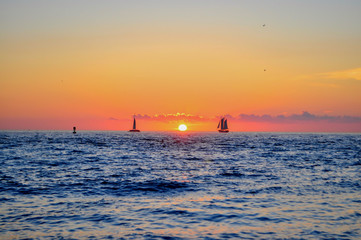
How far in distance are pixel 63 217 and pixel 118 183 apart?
11.2 m

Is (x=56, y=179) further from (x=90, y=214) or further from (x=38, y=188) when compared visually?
(x=90, y=214)

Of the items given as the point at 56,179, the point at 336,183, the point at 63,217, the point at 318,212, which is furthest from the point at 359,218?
the point at 56,179

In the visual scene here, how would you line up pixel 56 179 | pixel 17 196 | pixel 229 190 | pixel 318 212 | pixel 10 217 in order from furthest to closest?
1. pixel 56 179
2. pixel 229 190
3. pixel 17 196
4. pixel 318 212
5. pixel 10 217

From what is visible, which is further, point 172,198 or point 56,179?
point 56,179

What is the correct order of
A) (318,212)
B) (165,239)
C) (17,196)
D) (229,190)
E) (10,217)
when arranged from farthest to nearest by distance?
(229,190)
(17,196)
(318,212)
(10,217)
(165,239)

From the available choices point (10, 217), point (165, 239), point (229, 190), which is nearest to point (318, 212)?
Answer: point (229, 190)

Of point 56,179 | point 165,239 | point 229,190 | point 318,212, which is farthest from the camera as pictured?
point 56,179

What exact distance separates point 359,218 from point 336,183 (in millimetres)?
12328

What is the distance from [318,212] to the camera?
57.6 feet

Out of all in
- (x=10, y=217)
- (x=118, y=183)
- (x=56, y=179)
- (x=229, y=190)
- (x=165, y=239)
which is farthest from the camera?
(x=56, y=179)

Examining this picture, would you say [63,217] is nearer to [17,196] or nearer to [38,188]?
[17,196]

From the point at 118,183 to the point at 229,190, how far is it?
9425 millimetres

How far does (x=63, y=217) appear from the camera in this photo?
638 inches

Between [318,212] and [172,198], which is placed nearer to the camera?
[318,212]
